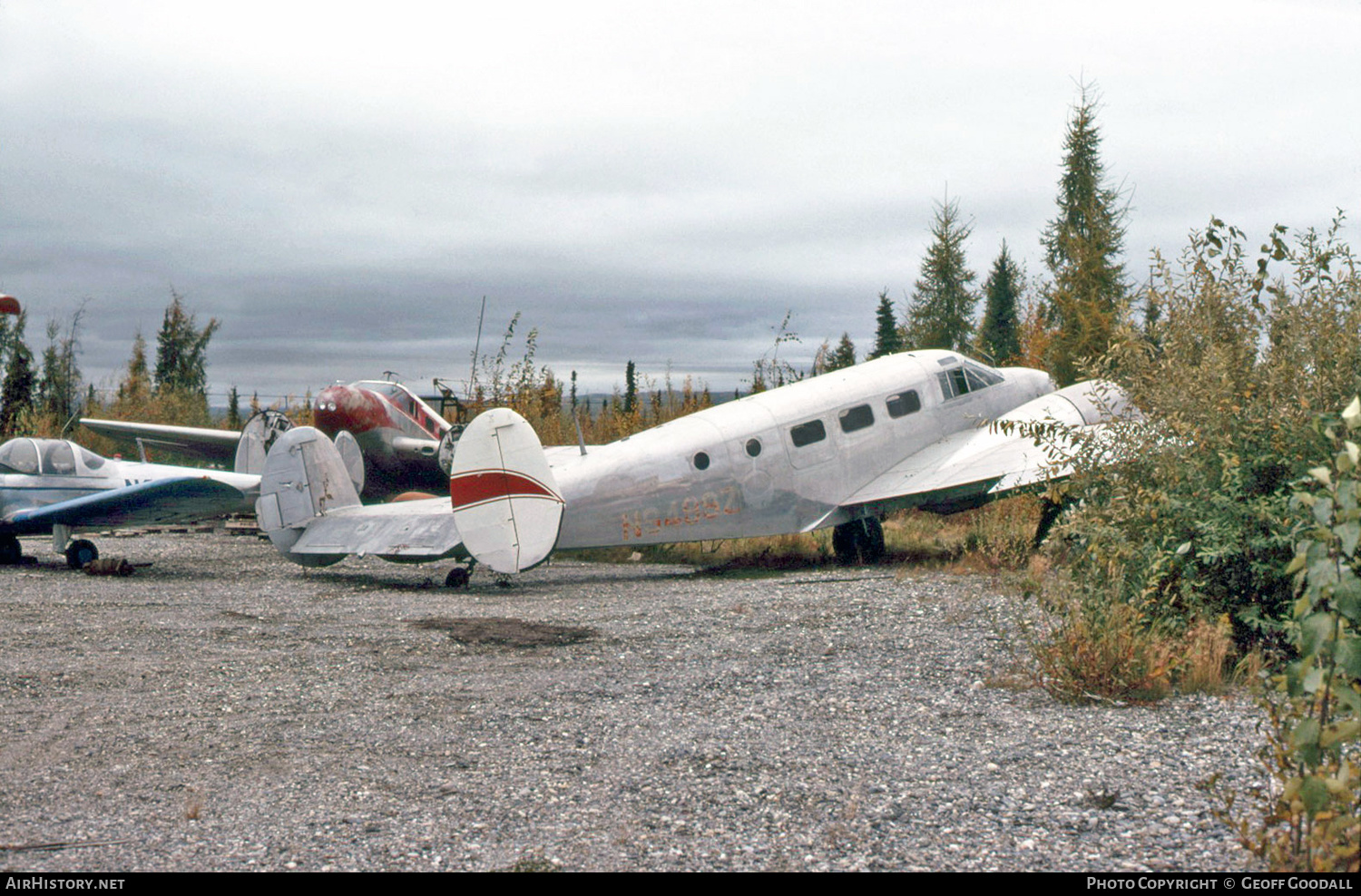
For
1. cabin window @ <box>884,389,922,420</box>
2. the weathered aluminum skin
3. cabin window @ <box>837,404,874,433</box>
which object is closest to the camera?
the weathered aluminum skin

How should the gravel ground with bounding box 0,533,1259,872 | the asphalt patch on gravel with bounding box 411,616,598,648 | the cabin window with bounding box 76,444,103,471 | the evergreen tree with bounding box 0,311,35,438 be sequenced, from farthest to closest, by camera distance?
the evergreen tree with bounding box 0,311,35,438 < the cabin window with bounding box 76,444,103,471 < the asphalt patch on gravel with bounding box 411,616,598,648 < the gravel ground with bounding box 0,533,1259,872

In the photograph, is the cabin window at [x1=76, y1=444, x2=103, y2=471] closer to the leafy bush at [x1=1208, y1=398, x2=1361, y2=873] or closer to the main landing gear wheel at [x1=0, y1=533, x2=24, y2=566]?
the main landing gear wheel at [x1=0, y1=533, x2=24, y2=566]

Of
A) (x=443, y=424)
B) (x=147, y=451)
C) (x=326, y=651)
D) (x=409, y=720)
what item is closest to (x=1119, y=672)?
(x=409, y=720)

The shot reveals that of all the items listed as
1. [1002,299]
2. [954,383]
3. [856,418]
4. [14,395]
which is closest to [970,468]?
[856,418]

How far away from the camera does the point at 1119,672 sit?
6137 millimetres

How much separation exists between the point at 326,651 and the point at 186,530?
16.2m

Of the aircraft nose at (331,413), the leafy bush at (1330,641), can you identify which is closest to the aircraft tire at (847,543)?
the aircraft nose at (331,413)

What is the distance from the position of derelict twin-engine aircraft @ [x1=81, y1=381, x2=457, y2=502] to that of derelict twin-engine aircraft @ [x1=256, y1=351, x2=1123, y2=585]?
5458mm

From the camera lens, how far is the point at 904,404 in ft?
46.3

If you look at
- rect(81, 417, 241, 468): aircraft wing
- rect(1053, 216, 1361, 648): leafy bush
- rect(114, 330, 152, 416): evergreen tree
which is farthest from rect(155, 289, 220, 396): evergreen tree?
rect(1053, 216, 1361, 648): leafy bush

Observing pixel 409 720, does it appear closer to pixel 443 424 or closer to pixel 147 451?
pixel 443 424

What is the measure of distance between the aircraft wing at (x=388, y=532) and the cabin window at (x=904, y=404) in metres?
5.83

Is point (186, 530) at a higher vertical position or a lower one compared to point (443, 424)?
lower

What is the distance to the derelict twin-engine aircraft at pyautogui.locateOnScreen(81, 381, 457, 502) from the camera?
61.9 feet
